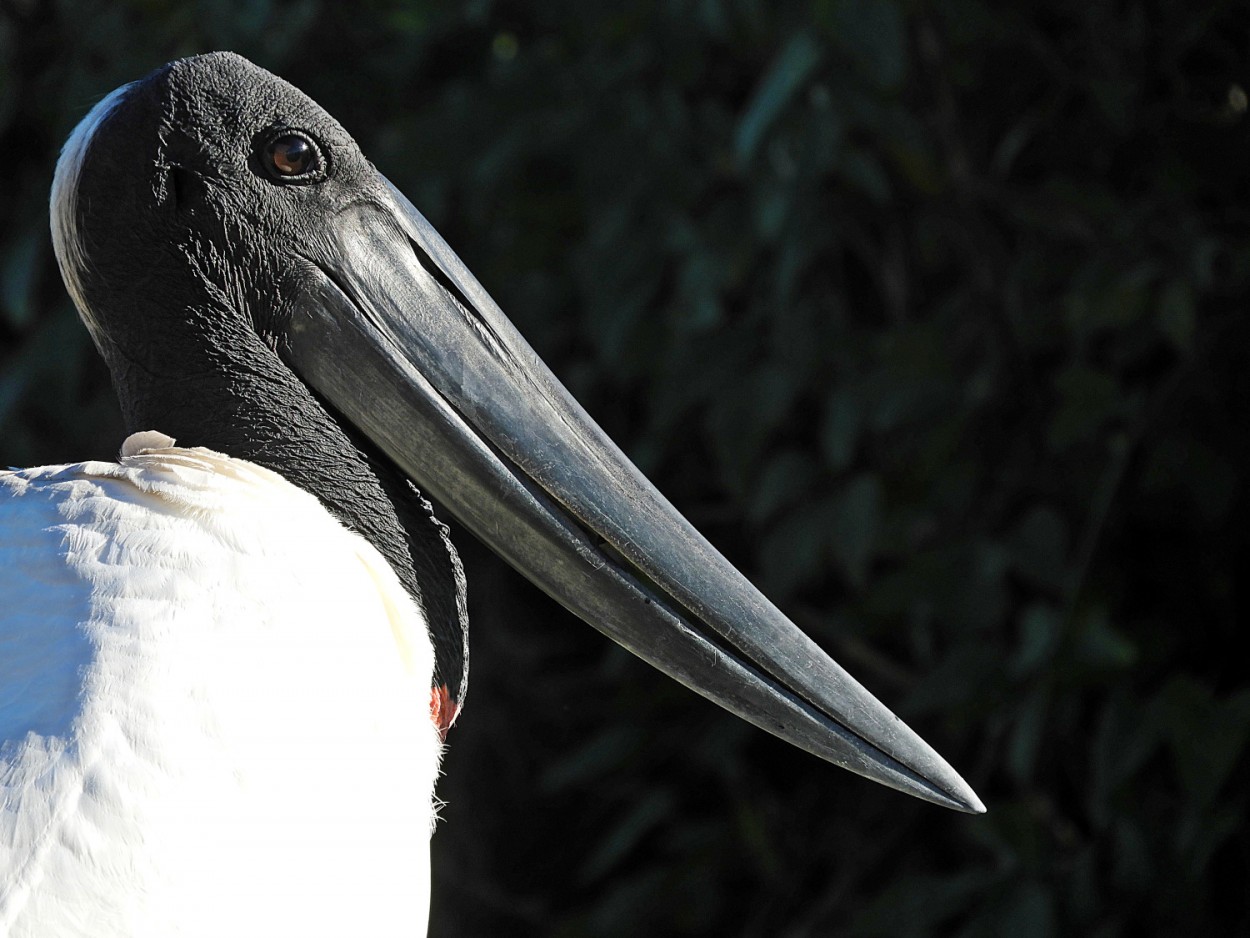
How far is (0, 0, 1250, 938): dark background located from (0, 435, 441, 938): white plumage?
132 centimetres

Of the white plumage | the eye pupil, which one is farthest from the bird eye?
the white plumage

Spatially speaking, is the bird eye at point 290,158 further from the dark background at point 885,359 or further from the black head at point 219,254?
the dark background at point 885,359

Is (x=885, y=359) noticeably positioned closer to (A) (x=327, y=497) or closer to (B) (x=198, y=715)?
(A) (x=327, y=497)

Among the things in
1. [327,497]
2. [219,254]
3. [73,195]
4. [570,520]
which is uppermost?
[73,195]

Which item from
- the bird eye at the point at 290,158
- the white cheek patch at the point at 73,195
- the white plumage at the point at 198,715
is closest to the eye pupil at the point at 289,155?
the bird eye at the point at 290,158

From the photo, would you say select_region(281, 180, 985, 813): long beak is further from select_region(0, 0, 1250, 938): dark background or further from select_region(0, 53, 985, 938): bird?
select_region(0, 0, 1250, 938): dark background

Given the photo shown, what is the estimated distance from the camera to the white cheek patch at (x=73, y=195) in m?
1.42

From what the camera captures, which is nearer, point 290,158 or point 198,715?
point 198,715

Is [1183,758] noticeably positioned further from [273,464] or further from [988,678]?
[273,464]

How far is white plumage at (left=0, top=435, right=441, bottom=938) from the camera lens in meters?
1.12

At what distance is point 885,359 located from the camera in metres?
2.68

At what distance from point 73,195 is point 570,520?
505 millimetres

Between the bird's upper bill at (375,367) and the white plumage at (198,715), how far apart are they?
126mm

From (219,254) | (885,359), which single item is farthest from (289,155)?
(885,359)
